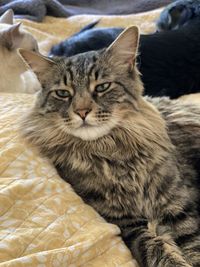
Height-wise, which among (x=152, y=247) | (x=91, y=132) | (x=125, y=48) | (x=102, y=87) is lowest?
(x=152, y=247)

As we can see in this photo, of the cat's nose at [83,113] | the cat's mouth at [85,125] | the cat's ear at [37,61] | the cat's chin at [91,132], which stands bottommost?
the cat's chin at [91,132]

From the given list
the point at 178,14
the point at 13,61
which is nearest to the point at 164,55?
the point at 178,14

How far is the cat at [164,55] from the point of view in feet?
7.61

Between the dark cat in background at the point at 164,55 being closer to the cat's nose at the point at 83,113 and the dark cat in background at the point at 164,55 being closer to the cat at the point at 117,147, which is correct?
the cat at the point at 117,147

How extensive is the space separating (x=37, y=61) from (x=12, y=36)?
1.08 meters

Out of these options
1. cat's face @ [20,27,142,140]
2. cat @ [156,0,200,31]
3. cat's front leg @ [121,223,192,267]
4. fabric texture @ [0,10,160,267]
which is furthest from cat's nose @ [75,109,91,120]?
cat @ [156,0,200,31]

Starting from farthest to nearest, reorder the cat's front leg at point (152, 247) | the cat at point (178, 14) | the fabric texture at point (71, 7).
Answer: the fabric texture at point (71, 7)
the cat at point (178, 14)
the cat's front leg at point (152, 247)

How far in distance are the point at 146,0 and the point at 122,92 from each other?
2.41 meters

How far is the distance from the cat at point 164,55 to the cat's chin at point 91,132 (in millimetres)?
1024

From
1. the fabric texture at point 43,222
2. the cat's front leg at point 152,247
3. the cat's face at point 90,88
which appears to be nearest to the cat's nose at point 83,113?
the cat's face at point 90,88

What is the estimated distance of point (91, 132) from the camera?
1299 mm

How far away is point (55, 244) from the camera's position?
1112 mm

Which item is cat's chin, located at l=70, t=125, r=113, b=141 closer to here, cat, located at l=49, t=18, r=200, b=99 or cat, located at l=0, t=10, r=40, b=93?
cat, located at l=49, t=18, r=200, b=99

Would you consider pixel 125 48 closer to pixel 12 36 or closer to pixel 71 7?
pixel 12 36
